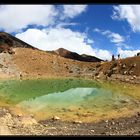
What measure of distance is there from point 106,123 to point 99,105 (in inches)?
278

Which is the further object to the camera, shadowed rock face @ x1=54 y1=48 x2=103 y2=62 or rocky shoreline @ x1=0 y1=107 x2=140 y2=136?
shadowed rock face @ x1=54 y1=48 x2=103 y2=62

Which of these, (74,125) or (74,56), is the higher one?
(74,56)

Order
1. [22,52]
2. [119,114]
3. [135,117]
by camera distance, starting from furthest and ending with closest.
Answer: [22,52] < [119,114] < [135,117]

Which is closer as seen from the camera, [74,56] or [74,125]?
[74,125]

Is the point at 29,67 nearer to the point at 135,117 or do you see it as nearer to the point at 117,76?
the point at 117,76

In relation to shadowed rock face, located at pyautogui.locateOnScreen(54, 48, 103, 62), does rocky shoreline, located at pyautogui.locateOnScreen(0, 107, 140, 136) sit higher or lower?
lower

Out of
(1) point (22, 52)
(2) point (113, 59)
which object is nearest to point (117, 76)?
(2) point (113, 59)

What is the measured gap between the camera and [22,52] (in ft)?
221

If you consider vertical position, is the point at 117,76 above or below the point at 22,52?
below

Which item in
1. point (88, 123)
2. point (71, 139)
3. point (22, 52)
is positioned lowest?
point (88, 123)

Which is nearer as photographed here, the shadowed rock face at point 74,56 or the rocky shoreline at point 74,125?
the rocky shoreline at point 74,125

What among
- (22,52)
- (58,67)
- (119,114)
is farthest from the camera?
(22,52)

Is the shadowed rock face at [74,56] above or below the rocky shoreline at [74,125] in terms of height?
above

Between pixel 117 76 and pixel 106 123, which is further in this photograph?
pixel 117 76
